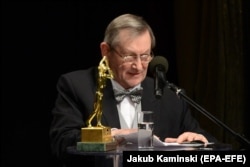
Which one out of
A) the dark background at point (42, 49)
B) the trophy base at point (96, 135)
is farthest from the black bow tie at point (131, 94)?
the dark background at point (42, 49)

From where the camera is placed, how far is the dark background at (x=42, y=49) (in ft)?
13.8

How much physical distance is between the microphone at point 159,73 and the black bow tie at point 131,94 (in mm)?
631

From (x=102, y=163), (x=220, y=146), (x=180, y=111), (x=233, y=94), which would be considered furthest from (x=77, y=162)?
(x=233, y=94)

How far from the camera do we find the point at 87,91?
10.2ft

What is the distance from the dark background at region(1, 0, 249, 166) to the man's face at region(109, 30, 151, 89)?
106cm

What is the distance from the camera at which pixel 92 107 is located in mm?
3064

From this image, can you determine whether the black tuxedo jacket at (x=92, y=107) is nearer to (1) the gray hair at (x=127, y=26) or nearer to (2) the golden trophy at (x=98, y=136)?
(1) the gray hair at (x=127, y=26)

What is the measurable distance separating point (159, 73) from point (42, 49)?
1.91 m

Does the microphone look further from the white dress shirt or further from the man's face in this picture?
the white dress shirt

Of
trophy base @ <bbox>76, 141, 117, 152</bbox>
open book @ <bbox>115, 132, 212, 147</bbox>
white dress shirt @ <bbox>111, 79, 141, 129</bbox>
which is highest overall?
white dress shirt @ <bbox>111, 79, 141, 129</bbox>

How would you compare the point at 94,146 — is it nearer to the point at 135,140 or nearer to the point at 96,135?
the point at 96,135

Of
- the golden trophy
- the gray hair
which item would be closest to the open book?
the golden trophy

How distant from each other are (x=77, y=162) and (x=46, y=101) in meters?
1.74

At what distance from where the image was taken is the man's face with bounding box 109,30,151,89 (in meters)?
3.08
